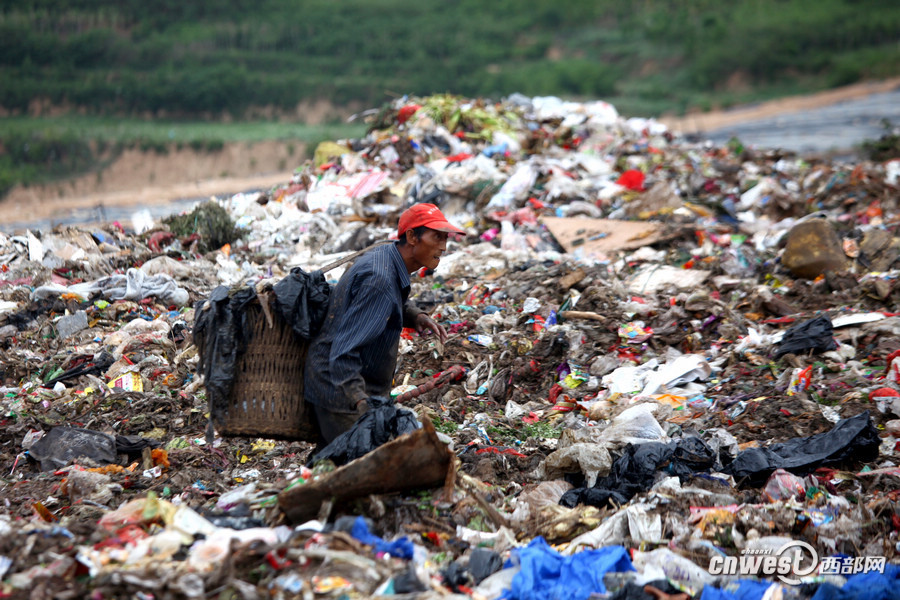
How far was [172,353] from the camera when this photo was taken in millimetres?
5289

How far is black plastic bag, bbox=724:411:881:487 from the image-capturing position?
319 cm

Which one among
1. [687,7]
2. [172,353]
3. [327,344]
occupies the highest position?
[687,7]

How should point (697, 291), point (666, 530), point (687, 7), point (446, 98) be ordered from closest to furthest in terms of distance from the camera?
point (666, 530)
point (697, 291)
point (446, 98)
point (687, 7)

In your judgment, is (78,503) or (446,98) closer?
(78,503)

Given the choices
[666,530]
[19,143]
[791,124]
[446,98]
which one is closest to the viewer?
[666,530]

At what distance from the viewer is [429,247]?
2.77m

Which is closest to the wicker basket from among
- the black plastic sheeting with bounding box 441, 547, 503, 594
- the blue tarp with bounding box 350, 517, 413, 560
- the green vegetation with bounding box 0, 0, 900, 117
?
the blue tarp with bounding box 350, 517, 413, 560

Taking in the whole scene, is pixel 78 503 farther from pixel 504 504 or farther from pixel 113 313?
pixel 113 313

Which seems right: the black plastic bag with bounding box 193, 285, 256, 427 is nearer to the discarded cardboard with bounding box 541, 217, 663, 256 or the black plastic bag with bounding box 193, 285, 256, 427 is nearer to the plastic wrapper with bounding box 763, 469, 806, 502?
the plastic wrapper with bounding box 763, 469, 806, 502

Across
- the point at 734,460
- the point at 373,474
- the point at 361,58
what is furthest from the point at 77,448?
the point at 361,58

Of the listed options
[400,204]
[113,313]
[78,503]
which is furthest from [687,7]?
[78,503]

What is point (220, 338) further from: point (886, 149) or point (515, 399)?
point (886, 149)

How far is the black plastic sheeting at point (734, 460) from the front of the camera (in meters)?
3.03

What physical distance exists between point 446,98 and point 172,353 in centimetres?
727
